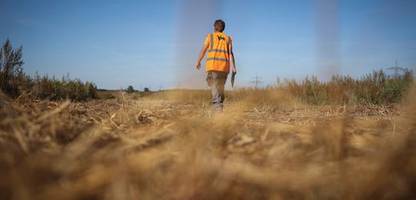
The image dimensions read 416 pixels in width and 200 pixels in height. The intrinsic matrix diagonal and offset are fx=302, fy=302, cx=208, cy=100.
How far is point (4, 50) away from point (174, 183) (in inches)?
238

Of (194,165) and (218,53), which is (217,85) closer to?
(218,53)

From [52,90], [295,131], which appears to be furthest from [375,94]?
[52,90]

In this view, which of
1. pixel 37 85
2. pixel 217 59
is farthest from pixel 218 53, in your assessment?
pixel 37 85

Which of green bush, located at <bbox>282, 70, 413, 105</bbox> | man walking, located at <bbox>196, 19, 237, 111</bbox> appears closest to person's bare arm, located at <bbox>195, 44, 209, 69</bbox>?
man walking, located at <bbox>196, 19, 237, 111</bbox>

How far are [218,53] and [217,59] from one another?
125 millimetres

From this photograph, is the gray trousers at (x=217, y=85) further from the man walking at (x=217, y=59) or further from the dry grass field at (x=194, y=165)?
the dry grass field at (x=194, y=165)

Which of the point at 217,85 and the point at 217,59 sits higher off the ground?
the point at 217,59

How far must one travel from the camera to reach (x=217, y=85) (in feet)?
19.9

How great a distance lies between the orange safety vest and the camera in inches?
239

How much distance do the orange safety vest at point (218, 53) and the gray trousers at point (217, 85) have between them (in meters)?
0.12

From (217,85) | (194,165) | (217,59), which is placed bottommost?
(194,165)

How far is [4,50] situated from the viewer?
17.5ft

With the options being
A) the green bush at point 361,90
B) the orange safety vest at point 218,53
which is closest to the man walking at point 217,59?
the orange safety vest at point 218,53

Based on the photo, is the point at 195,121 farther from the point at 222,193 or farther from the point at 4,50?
the point at 4,50
